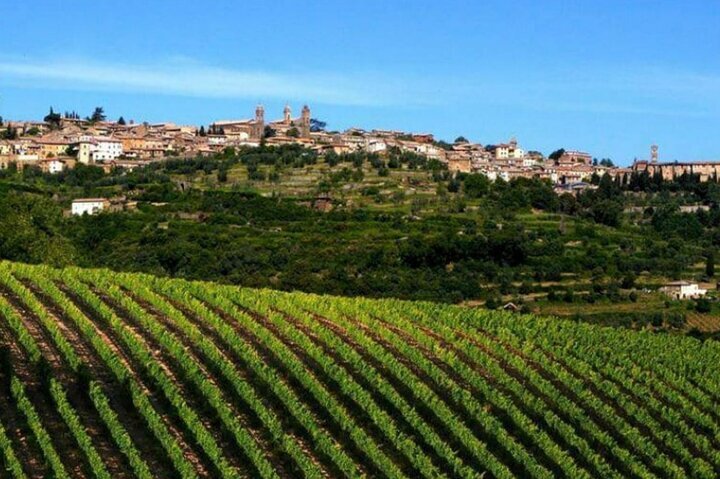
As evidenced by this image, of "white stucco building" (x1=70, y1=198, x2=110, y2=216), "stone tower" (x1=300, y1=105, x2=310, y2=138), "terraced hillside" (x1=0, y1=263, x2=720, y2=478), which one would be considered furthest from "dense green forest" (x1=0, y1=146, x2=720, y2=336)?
"stone tower" (x1=300, y1=105, x2=310, y2=138)

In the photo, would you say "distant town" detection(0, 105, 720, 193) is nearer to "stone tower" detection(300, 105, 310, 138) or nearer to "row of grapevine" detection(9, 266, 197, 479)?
"stone tower" detection(300, 105, 310, 138)

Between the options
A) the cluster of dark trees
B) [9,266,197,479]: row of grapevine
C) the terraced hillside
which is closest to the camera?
[9,266,197,479]: row of grapevine

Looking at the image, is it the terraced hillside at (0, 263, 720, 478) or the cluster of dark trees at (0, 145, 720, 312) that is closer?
the terraced hillside at (0, 263, 720, 478)

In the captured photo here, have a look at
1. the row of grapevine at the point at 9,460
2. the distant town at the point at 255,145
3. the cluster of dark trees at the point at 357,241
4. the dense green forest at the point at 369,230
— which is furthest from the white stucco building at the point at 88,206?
the row of grapevine at the point at 9,460

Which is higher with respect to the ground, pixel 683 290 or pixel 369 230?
pixel 369 230

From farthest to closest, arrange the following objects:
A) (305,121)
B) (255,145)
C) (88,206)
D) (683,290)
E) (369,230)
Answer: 1. (305,121)
2. (255,145)
3. (88,206)
4. (369,230)
5. (683,290)

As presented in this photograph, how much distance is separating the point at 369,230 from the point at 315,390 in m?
42.0

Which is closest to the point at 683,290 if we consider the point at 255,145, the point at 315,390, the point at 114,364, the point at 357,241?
the point at 357,241

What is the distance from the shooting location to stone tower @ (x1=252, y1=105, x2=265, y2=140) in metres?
124

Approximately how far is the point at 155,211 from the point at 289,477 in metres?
51.7

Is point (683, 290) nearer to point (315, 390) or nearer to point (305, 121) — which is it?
point (315, 390)

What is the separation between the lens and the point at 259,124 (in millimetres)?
127500

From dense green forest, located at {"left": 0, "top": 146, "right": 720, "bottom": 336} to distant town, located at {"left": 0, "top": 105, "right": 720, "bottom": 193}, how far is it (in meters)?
10.5

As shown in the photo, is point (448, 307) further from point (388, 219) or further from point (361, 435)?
point (388, 219)
